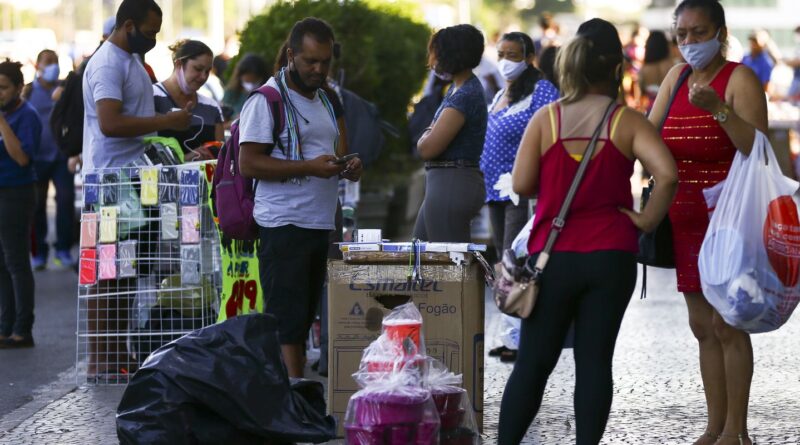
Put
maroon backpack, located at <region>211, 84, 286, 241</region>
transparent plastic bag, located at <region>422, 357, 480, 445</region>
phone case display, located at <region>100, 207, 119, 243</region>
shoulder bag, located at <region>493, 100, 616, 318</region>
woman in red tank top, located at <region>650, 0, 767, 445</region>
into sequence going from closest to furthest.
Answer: shoulder bag, located at <region>493, 100, 616, 318</region>, transparent plastic bag, located at <region>422, 357, 480, 445</region>, woman in red tank top, located at <region>650, 0, 767, 445</region>, maroon backpack, located at <region>211, 84, 286, 241</region>, phone case display, located at <region>100, 207, 119, 243</region>

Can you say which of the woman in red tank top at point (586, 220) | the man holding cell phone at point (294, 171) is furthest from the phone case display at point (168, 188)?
the woman in red tank top at point (586, 220)

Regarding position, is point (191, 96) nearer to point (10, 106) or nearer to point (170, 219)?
point (170, 219)

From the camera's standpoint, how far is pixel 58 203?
13.2 meters

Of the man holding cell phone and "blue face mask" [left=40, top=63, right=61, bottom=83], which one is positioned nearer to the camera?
the man holding cell phone

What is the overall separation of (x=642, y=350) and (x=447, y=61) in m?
2.50

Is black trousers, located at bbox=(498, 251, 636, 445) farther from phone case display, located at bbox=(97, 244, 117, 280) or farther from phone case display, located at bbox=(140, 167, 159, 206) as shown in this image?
phone case display, located at bbox=(97, 244, 117, 280)

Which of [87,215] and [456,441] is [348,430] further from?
[87,215]

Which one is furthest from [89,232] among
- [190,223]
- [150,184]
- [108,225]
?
[190,223]

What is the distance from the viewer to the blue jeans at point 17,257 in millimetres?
8789

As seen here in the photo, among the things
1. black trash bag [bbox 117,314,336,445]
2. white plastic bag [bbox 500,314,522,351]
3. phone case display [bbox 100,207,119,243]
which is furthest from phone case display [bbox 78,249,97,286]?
white plastic bag [bbox 500,314,522,351]

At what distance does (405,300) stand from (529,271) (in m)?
1.17

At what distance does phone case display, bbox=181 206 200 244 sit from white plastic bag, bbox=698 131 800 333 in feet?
9.62

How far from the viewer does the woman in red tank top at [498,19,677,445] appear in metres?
4.79

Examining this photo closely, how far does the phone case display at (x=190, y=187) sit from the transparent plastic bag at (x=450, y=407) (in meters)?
2.25
